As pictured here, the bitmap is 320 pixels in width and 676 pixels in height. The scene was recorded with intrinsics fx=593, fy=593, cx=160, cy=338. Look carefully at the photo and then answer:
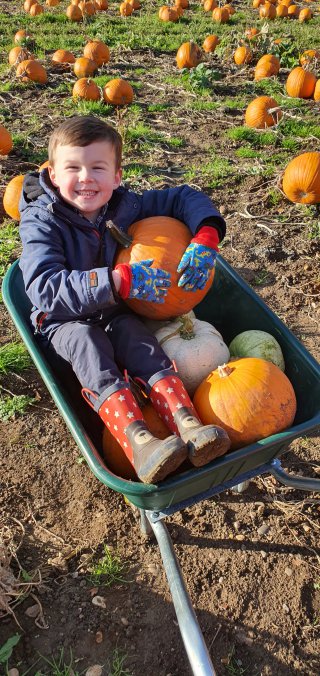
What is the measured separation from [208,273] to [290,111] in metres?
5.72

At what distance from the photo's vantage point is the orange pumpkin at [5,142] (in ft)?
20.6

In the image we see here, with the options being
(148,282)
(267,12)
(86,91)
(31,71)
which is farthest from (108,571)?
(267,12)

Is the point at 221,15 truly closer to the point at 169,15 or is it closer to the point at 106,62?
the point at 169,15

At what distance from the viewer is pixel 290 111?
7.66m

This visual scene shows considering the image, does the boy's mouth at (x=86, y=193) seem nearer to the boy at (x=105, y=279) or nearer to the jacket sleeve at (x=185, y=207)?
the boy at (x=105, y=279)

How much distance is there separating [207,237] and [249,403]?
887mm

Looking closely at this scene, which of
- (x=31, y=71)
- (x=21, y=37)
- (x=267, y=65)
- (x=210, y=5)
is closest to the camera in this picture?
(x=31, y=71)

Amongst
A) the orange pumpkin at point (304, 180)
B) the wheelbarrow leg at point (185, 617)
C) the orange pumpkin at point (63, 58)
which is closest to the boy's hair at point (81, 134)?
the wheelbarrow leg at point (185, 617)

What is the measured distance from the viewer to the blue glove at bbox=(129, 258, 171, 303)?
102 inches

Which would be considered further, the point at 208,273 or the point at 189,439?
the point at 208,273

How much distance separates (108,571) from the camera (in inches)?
115

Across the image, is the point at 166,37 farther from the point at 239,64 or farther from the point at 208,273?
the point at 208,273

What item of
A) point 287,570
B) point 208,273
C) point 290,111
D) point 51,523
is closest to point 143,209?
point 208,273

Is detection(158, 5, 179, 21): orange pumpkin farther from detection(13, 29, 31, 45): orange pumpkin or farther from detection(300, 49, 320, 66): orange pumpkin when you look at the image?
detection(300, 49, 320, 66): orange pumpkin
